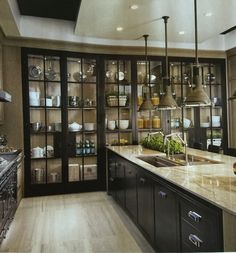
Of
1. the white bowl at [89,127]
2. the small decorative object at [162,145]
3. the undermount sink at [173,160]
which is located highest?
the white bowl at [89,127]

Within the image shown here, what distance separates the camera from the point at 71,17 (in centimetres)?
464

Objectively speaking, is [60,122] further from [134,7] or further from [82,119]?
[134,7]

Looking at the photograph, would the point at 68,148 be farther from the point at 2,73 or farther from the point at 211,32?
the point at 211,32

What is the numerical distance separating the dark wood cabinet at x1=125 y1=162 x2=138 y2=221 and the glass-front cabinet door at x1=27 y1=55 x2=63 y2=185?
1.88 m

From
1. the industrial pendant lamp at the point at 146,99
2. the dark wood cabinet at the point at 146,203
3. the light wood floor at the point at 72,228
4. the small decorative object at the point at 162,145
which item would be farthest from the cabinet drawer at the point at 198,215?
the industrial pendant lamp at the point at 146,99

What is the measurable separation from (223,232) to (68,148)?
3914mm

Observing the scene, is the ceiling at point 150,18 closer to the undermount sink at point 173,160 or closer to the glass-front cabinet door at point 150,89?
the glass-front cabinet door at point 150,89

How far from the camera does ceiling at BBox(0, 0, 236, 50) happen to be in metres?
3.42

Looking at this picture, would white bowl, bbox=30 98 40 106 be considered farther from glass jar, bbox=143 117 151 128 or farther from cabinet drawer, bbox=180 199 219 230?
cabinet drawer, bbox=180 199 219 230

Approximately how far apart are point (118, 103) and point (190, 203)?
11.9 feet

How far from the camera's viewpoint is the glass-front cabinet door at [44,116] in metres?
4.90

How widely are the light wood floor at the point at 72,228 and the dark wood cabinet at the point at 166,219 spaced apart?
1.67 ft

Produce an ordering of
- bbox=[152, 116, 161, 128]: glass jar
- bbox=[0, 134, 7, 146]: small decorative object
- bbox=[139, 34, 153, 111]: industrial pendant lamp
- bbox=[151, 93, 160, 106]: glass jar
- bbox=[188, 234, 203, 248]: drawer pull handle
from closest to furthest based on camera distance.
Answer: bbox=[188, 234, 203, 248]: drawer pull handle
bbox=[139, 34, 153, 111]: industrial pendant lamp
bbox=[0, 134, 7, 146]: small decorative object
bbox=[151, 93, 160, 106]: glass jar
bbox=[152, 116, 161, 128]: glass jar

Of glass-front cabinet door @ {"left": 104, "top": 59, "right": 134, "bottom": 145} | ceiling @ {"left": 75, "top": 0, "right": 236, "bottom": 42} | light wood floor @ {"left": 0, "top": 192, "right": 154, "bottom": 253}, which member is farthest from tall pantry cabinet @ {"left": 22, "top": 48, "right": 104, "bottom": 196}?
ceiling @ {"left": 75, "top": 0, "right": 236, "bottom": 42}
